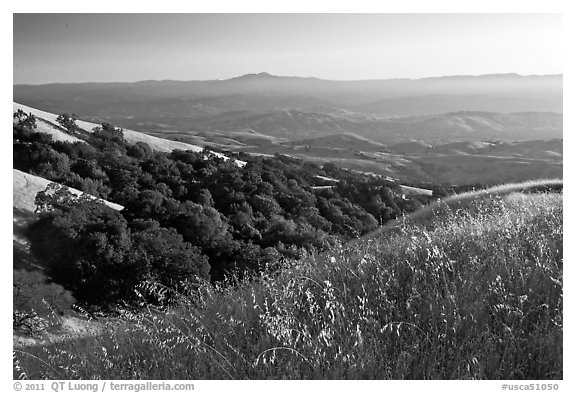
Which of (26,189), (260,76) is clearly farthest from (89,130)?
(260,76)

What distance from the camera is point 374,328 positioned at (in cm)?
365

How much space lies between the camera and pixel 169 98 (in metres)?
7.38

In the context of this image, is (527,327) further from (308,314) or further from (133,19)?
(133,19)

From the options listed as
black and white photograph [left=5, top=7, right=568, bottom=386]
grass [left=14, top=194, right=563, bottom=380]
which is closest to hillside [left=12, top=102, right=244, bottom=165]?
black and white photograph [left=5, top=7, right=568, bottom=386]

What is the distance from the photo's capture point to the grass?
12.0ft

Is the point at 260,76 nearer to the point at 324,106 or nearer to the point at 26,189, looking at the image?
the point at 324,106

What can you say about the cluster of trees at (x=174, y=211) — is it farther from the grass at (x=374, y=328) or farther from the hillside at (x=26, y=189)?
the grass at (x=374, y=328)

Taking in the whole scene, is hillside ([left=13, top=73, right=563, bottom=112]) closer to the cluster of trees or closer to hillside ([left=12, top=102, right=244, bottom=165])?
hillside ([left=12, top=102, right=244, bottom=165])

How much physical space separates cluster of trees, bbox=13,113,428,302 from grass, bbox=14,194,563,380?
3.30 ft

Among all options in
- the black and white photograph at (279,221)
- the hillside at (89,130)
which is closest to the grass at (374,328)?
the black and white photograph at (279,221)

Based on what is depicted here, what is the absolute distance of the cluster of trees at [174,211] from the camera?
578cm

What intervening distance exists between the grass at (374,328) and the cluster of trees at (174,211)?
1006 millimetres
